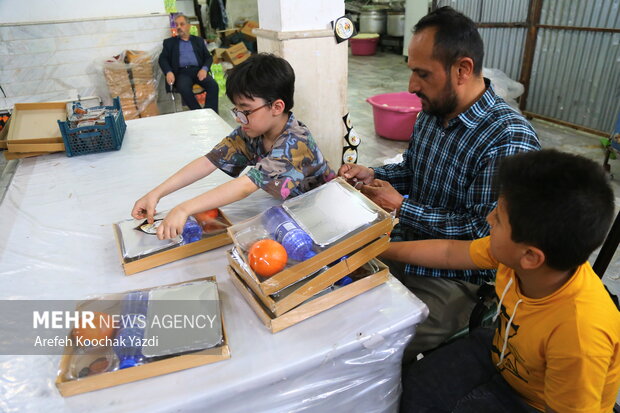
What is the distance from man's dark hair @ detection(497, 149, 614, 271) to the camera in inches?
31.1

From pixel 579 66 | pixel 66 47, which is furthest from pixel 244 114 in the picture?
pixel 579 66

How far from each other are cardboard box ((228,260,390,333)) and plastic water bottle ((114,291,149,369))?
24 centimetres

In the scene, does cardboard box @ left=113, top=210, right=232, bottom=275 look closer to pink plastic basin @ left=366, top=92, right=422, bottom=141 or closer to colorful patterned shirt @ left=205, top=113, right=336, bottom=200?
colorful patterned shirt @ left=205, top=113, right=336, bottom=200

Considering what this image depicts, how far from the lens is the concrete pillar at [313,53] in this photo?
2.56 metres

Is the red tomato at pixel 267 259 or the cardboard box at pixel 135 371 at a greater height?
the red tomato at pixel 267 259

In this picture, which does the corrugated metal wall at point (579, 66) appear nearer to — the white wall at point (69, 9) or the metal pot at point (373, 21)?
the white wall at point (69, 9)

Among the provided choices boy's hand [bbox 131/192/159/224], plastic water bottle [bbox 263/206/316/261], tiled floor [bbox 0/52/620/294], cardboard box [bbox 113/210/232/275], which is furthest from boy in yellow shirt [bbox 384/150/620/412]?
tiled floor [bbox 0/52/620/294]

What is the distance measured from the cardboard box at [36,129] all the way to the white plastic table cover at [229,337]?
57 centimetres

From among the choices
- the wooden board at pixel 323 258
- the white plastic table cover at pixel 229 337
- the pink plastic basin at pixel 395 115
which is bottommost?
the pink plastic basin at pixel 395 115

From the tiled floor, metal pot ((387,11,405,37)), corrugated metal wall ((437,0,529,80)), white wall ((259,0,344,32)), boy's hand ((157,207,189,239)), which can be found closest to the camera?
boy's hand ((157,207,189,239))

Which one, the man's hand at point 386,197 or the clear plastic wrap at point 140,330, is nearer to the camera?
the clear plastic wrap at point 140,330

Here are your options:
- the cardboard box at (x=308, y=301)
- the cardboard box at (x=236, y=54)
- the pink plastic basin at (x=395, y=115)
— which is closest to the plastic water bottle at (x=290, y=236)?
the cardboard box at (x=308, y=301)

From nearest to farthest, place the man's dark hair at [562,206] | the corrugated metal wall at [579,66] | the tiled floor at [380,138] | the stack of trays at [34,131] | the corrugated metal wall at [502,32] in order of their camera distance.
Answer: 1. the man's dark hair at [562,206]
2. the stack of trays at [34,131]
3. the tiled floor at [380,138]
4. the corrugated metal wall at [579,66]
5. the corrugated metal wall at [502,32]
